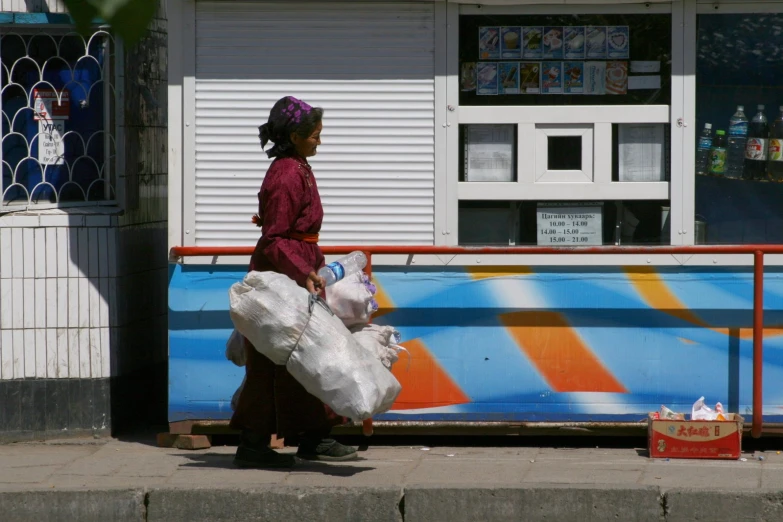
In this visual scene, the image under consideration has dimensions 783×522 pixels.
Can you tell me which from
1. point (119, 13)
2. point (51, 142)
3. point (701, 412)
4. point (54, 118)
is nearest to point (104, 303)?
point (51, 142)

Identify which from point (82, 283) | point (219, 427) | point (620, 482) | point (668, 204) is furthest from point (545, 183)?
point (82, 283)

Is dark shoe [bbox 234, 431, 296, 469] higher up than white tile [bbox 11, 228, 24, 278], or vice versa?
white tile [bbox 11, 228, 24, 278]

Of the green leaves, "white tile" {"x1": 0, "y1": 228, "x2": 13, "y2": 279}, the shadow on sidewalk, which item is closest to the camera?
the green leaves

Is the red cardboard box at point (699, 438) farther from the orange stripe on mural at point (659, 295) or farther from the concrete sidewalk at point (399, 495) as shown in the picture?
the orange stripe on mural at point (659, 295)

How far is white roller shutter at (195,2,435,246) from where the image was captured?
5820mm

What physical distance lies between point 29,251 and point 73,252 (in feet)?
0.76

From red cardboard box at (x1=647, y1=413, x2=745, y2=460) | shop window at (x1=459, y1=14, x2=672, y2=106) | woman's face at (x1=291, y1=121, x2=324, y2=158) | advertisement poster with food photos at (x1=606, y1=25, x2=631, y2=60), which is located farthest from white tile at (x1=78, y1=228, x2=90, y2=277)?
red cardboard box at (x1=647, y1=413, x2=745, y2=460)

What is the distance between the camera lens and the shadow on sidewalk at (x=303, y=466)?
5.21m

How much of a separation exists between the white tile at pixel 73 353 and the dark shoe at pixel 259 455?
1385mm

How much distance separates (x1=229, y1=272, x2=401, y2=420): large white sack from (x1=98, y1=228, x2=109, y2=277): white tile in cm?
157

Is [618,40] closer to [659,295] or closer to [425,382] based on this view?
[659,295]

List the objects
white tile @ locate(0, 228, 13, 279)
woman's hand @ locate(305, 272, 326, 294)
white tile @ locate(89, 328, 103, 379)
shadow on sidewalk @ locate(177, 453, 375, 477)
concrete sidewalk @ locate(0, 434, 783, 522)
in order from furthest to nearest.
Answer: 1. white tile @ locate(89, 328, 103, 379)
2. white tile @ locate(0, 228, 13, 279)
3. shadow on sidewalk @ locate(177, 453, 375, 477)
4. woman's hand @ locate(305, 272, 326, 294)
5. concrete sidewalk @ locate(0, 434, 783, 522)

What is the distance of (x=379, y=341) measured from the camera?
5176 mm

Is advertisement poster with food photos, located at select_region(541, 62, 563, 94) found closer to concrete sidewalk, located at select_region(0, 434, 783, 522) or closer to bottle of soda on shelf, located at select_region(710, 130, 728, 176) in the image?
bottle of soda on shelf, located at select_region(710, 130, 728, 176)
